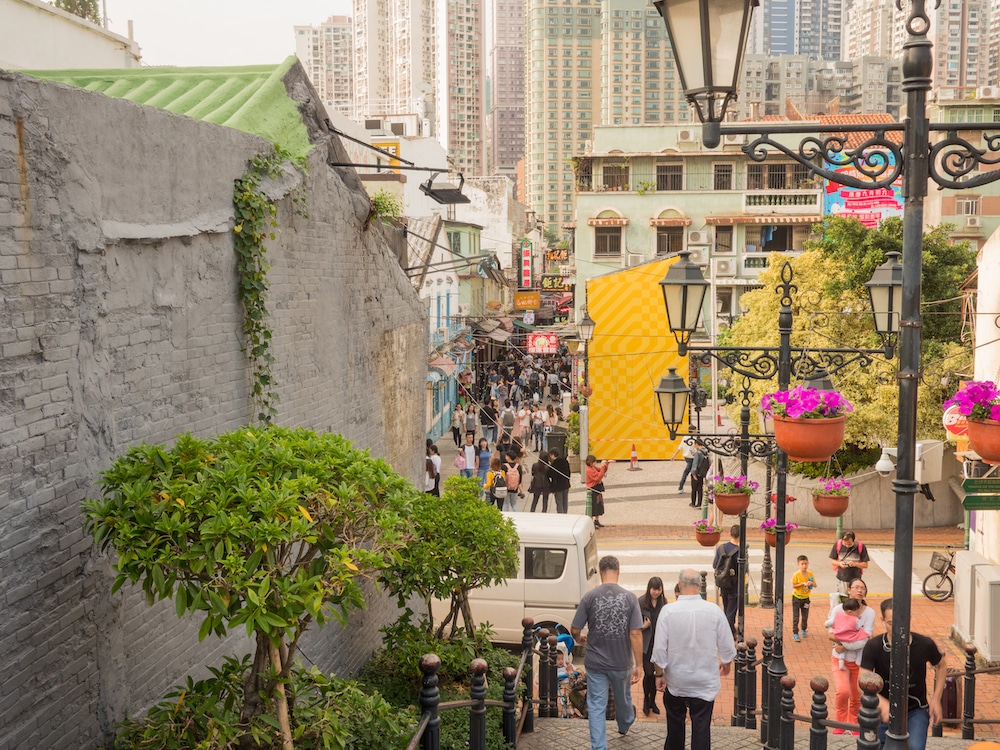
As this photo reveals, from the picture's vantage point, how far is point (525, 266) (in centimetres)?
6631

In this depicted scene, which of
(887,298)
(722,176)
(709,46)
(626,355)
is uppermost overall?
(722,176)

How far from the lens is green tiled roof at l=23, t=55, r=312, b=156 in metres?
8.23

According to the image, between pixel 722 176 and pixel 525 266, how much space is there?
27853 mm

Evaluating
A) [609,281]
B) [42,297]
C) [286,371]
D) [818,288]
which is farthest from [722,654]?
[609,281]

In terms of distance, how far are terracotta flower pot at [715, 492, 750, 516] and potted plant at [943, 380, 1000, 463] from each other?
16.3ft

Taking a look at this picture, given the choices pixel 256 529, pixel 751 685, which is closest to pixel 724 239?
pixel 751 685

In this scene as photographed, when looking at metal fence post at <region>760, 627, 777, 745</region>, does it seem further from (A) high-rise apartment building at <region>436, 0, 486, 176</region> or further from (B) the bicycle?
(A) high-rise apartment building at <region>436, 0, 486, 176</region>

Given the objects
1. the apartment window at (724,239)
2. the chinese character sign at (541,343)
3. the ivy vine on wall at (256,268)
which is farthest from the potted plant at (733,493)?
the apartment window at (724,239)

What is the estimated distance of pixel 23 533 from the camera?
4.56m

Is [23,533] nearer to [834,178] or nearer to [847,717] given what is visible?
[834,178]

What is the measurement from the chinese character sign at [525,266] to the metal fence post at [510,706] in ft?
190

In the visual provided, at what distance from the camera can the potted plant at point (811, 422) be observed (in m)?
6.76

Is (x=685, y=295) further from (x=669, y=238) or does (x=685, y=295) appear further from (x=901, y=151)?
(x=669, y=238)

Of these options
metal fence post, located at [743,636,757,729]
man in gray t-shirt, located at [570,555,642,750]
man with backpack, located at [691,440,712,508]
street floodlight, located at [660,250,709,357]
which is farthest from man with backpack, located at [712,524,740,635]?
man with backpack, located at [691,440,712,508]
